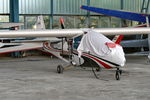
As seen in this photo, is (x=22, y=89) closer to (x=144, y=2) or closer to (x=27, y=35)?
(x=27, y=35)

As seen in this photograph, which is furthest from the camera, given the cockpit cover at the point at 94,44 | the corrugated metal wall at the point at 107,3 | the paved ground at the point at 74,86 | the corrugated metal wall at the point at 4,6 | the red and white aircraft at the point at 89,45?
the corrugated metal wall at the point at 107,3

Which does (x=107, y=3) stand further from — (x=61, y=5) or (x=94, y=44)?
(x=94, y=44)

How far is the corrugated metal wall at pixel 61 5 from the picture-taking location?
2195 centimetres

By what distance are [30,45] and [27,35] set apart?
226 inches

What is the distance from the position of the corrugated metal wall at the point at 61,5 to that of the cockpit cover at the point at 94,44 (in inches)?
456

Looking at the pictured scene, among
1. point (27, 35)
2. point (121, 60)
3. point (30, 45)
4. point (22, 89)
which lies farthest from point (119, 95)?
point (30, 45)

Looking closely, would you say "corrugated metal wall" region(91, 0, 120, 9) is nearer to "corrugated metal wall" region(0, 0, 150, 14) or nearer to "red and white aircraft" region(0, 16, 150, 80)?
"corrugated metal wall" region(0, 0, 150, 14)

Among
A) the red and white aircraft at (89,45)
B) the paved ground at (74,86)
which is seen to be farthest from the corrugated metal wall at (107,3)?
the paved ground at (74,86)

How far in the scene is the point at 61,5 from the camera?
→ 2288cm

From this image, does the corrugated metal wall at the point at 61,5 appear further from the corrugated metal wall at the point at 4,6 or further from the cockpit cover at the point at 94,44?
the cockpit cover at the point at 94,44

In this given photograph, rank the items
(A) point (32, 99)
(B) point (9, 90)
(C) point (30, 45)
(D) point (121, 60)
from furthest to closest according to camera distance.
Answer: (C) point (30, 45), (D) point (121, 60), (B) point (9, 90), (A) point (32, 99)

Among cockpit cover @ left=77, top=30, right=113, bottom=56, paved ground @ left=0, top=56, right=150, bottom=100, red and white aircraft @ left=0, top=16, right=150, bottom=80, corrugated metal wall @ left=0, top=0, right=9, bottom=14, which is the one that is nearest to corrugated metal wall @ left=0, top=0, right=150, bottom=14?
corrugated metal wall @ left=0, top=0, right=9, bottom=14

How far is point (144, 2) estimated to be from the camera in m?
24.2

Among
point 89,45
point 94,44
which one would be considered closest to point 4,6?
point 89,45
